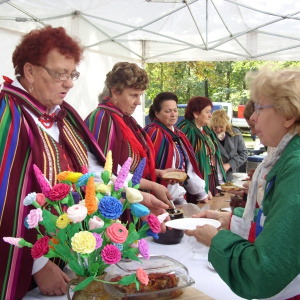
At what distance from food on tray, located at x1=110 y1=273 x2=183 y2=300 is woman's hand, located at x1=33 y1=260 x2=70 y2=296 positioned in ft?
0.96

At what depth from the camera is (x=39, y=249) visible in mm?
Answer: 1121

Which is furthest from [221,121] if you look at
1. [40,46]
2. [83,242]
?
[83,242]

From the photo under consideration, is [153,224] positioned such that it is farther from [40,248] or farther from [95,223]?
[40,248]

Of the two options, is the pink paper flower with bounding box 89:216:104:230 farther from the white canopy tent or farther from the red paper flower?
the white canopy tent

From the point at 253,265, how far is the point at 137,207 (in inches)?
14.4

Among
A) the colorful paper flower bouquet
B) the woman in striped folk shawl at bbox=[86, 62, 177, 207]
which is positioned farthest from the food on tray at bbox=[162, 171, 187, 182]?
the colorful paper flower bouquet

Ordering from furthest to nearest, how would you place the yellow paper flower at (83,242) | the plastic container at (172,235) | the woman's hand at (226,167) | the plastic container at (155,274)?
the woman's hand at (226,167)
the plastic container at (172,235)
the plastic container at (155,274)
the yellow paper flower at (83,242)

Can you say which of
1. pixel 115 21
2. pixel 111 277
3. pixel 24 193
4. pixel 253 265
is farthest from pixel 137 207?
pixel 115 21

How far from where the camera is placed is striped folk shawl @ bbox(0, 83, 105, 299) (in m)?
1.50

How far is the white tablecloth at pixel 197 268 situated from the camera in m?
1.54

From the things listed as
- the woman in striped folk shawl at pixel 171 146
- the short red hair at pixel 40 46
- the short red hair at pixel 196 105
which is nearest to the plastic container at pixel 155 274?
the short red hair at pixel 40 46

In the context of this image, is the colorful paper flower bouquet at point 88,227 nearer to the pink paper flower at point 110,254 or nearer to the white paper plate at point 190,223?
the pink paper flower at point 110,254

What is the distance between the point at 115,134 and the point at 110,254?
5.13 ft

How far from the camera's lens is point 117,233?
3.64 feet
